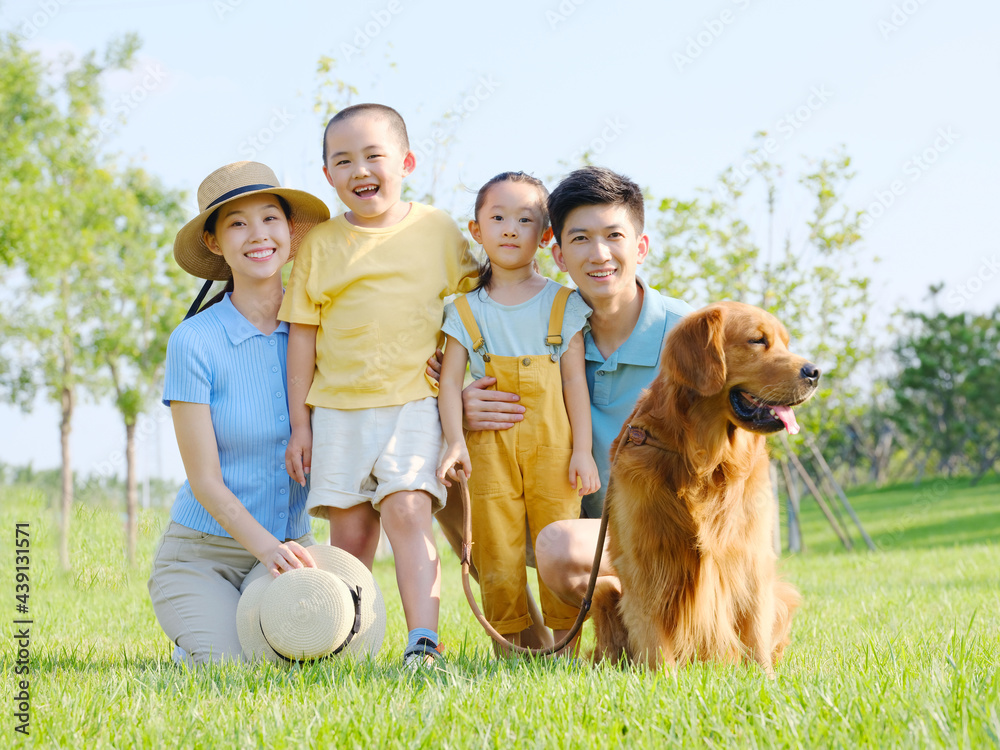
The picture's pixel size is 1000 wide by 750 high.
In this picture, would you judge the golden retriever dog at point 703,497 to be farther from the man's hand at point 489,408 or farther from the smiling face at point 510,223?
the smiling face at point 510,223

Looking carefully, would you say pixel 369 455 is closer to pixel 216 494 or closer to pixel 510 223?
pixel 216 494

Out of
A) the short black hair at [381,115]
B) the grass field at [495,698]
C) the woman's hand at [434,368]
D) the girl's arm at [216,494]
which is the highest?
the short black hair at [381,115]

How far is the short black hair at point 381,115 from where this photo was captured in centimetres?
355

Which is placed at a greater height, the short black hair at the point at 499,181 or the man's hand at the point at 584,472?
the short black hair at the point at 499,181

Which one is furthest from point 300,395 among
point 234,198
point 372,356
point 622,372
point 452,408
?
point 622,372

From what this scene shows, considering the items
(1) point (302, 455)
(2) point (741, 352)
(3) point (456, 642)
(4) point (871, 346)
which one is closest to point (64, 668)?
(1) point (302, 455)

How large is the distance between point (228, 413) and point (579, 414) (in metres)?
1.53

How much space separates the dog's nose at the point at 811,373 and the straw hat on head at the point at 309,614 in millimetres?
1868

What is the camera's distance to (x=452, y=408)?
137 inches

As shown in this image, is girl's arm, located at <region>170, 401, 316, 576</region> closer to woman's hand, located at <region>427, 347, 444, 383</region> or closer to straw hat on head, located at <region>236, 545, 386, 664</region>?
straw hat on head, located at <region>236, 545, 386, 664</region>

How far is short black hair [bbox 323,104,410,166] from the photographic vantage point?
11.6 ft

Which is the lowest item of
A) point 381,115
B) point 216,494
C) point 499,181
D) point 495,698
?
point 495,698

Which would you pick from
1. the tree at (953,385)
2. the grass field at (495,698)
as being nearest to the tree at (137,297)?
the grass field at (495,698)

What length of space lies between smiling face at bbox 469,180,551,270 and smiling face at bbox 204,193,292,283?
911 millimetres
